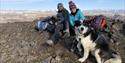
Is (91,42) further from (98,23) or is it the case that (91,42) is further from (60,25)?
(60,25)

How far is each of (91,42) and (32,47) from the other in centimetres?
347

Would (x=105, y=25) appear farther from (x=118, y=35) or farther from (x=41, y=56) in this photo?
(x=41, y=56)

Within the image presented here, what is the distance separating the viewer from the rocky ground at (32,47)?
12.7m

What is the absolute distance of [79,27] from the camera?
11.5m

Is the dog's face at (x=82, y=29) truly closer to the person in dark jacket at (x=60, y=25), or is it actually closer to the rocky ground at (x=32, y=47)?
the rocky ground at (x=32, y=47)

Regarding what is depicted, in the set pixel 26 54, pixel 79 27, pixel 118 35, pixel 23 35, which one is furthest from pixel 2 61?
pixel 118 35

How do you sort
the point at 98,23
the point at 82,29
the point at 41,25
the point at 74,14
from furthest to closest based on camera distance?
1. the point at 41,25
2. the point at 74,14
3. the point at 98,23
4. the point at 82,29

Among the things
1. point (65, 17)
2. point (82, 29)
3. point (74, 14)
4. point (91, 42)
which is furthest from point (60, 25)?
point (91, 42)

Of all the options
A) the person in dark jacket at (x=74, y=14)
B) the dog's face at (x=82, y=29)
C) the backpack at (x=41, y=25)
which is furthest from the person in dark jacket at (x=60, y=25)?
the dog's face at (x=82, y=29)

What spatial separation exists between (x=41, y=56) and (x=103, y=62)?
3114mm

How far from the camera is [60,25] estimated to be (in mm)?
13391

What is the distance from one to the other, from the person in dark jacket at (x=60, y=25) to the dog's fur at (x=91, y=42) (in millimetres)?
1640

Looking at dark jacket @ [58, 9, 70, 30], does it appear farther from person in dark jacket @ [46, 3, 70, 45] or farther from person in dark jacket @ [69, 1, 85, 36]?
person in dark jacket @ [69, 1, 85, 36]

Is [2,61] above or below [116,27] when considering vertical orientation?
below
